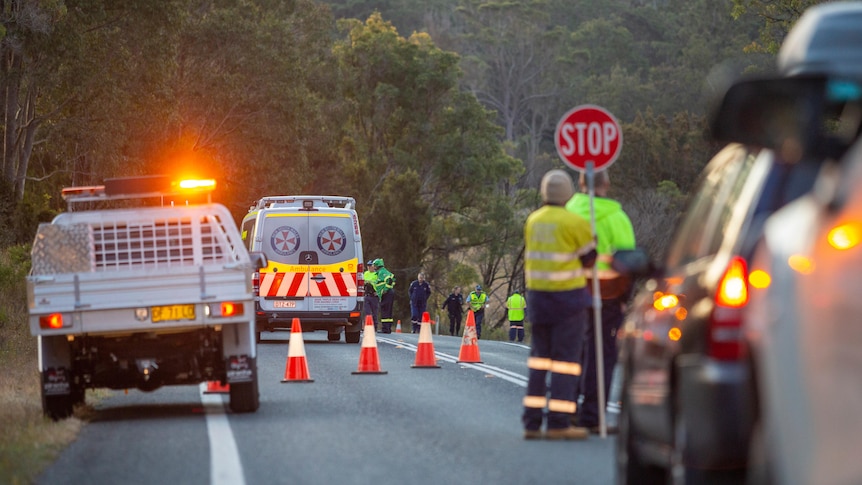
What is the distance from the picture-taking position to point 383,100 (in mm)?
68125

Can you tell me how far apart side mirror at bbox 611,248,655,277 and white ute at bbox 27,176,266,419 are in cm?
593

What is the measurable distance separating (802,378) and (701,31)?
267 ft

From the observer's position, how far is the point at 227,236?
14695 mm

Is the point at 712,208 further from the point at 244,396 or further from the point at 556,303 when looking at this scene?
the point at 244,396

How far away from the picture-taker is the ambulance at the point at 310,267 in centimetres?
2692

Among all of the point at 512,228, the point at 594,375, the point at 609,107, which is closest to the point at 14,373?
the point at 594,375

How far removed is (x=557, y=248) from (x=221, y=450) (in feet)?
9.01

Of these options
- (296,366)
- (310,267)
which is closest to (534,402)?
(296,366)

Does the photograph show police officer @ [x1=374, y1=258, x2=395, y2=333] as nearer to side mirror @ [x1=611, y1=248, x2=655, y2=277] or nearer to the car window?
the car window

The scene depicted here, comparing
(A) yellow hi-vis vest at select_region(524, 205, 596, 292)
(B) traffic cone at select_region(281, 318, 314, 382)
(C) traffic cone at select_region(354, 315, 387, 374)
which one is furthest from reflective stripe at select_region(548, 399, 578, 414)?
(C) traffic cone at select_region(354, 315, 387, 374)

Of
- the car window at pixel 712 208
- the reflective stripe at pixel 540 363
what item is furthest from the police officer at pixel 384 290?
the car window at pixel 712 208

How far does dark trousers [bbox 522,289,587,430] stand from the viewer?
10.9 metres

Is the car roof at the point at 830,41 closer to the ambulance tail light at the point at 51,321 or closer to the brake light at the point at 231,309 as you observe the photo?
the brake light at the point at 231,309

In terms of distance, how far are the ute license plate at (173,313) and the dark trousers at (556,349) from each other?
3.23m
